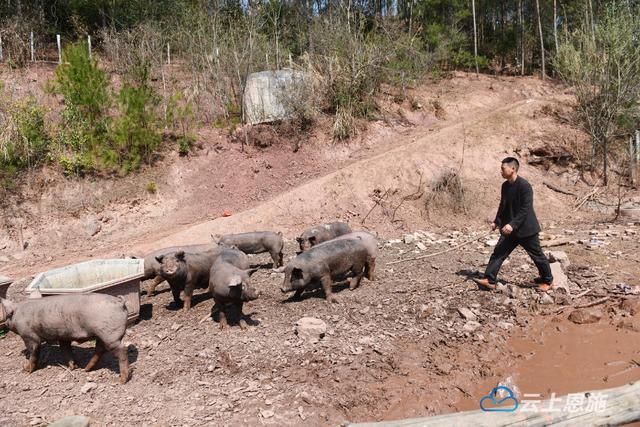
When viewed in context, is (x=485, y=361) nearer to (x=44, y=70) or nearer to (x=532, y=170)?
(x=532, y=170)

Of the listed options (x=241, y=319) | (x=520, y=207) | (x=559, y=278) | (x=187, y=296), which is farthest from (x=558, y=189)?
(x=187, y=296)

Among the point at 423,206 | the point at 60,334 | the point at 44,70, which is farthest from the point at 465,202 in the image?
the point at 44,70

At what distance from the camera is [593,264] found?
9.12 m

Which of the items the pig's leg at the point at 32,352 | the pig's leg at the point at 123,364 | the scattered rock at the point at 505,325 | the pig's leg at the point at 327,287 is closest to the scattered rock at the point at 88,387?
the pig's leg at the point at 123,364

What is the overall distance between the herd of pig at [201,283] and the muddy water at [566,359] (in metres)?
2.99

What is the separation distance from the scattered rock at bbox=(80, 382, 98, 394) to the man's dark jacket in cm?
623

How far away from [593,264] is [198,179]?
12.2 metres

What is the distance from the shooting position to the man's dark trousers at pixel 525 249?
766 cm

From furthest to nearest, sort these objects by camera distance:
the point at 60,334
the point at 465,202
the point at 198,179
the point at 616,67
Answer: the point at 198,179
the point at 616,67
the point at 465,202
the point at 60,334

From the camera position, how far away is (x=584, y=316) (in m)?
7.23

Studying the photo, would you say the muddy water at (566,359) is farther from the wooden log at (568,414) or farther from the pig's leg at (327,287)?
the pig's leg at (327,287)

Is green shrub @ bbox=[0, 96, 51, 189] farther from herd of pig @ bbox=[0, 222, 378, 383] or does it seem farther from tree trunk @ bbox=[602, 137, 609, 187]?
tree trunk @ bbox=[602, 137, 609, 187]

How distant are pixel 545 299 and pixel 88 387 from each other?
263 inches

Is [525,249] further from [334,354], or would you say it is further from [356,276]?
[334,354]
